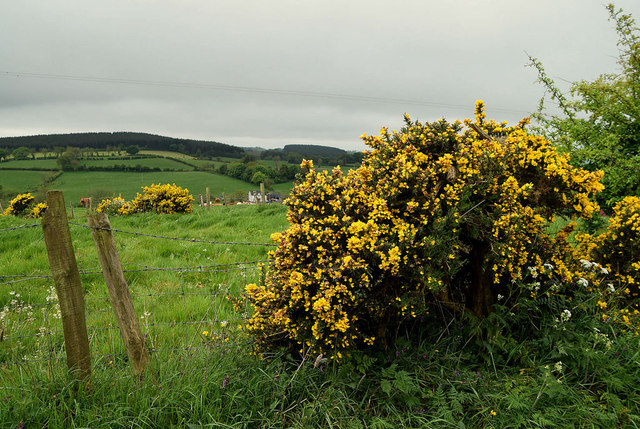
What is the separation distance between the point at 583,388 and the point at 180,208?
1674cm

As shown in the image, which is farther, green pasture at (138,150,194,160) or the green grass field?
green pasture at (138,150,194,160)

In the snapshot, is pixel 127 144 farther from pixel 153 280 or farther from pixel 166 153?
pixel 153 280

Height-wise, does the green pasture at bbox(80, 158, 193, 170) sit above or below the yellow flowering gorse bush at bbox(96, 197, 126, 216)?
above

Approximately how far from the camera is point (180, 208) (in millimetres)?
16906

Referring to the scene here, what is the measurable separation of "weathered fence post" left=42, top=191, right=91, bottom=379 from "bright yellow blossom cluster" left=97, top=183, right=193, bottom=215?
1441 centimetres

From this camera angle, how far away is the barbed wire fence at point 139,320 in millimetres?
3426

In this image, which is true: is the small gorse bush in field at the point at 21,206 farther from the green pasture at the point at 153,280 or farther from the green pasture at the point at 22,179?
the green pasture at the point at 22,179

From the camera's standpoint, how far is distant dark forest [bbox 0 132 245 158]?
7775cm

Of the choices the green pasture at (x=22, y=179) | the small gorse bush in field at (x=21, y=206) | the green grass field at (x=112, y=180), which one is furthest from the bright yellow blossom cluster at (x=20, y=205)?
the green pasture at (x=22, y=179)

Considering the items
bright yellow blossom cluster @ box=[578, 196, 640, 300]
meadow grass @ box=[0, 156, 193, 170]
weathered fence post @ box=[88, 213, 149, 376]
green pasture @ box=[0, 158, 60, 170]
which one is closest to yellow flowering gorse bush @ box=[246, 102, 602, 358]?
bright yellow blossom cluster @ box=[578, 196, 640, 300]

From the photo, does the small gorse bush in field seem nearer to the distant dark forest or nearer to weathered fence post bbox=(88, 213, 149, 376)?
weathered fence post bbox=(88, 213, 149, 376)

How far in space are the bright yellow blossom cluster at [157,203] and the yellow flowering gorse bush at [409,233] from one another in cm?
1458

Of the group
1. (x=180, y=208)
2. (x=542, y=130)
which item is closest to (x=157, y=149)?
(x=180, y=208)

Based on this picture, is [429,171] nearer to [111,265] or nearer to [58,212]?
[111,265]
